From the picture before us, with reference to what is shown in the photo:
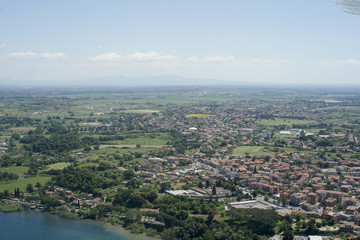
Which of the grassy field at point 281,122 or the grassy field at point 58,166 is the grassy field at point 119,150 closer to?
the grassy field at point 58,166

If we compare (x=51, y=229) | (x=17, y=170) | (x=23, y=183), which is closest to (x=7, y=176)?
(x=23, y=183)

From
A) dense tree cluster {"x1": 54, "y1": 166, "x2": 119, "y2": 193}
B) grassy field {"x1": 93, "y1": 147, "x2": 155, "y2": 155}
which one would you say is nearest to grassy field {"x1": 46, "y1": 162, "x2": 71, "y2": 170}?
dense tree cluster {"x1": 54, "y1": 166, "x2": 119, "y2": 193}

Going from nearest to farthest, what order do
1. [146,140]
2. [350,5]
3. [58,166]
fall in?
[350,5]
[58,166]
[146,140]

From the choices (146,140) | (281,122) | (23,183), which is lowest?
(23,183)

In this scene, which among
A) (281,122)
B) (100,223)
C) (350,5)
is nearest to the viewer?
(100,223)

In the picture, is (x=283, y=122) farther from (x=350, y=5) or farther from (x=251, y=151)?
(x=350, y=5)

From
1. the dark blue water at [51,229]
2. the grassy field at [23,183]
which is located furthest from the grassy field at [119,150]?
the dark blue water at [51,229]

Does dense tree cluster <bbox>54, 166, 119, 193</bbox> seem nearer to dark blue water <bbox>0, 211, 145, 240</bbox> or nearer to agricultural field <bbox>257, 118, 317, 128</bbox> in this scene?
dark blue water <bbox>0, 211, 145, 240</bbox>

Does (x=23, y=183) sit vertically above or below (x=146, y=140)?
below
